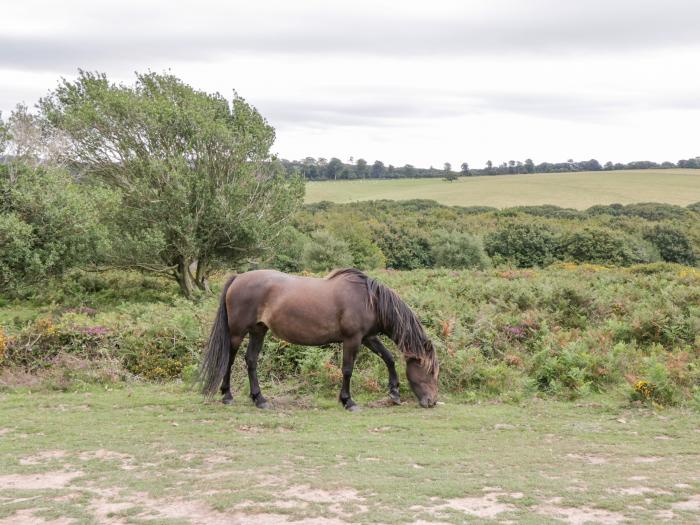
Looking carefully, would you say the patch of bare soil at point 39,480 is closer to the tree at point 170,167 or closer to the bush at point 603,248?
the tree at point 170,167

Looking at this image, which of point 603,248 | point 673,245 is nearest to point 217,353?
point 603,248

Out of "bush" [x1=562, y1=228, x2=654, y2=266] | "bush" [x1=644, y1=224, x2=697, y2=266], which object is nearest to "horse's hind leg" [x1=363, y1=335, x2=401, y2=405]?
"bush" [x1=562, y1=228, x2=654, y2=266]

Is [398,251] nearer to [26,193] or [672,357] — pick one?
[26,193]

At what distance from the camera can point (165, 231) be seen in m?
26.3

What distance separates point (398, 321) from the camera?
9688 millimetres

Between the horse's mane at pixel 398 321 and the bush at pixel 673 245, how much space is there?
61.5m

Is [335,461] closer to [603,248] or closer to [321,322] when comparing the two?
[321,322]

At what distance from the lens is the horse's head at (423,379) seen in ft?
32.2

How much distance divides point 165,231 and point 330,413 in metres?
19.0

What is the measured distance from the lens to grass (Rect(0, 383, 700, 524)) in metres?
5.27

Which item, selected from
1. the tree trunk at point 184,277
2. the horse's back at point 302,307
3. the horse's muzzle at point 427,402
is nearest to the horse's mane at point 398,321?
the horse's back at point 302,307

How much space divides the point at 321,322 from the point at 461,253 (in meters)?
46.1

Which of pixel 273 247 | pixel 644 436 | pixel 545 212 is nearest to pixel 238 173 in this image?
pixel 273 247

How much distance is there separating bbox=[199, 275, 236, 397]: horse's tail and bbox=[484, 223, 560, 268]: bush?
173 ft
